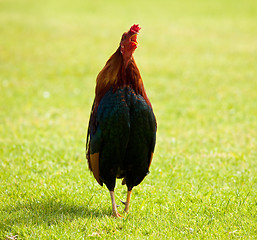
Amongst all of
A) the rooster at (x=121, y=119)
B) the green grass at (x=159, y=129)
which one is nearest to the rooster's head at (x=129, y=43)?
the rooster at (x=121, y=119)

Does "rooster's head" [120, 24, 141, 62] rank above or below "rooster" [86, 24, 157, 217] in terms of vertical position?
above

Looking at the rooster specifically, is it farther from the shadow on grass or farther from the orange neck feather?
the shadow on grass

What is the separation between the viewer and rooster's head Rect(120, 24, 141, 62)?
3.95 meters

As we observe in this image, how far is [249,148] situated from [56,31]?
13853mm

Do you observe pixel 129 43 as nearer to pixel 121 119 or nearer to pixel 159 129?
pixel 121 119

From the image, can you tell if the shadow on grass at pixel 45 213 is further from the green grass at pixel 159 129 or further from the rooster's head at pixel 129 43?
the rooster's head at pixel 129 43

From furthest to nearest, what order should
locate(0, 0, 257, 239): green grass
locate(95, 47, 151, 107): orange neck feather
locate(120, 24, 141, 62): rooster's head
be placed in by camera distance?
locate(0, 0, 257, 239): green grass → locate(95, 47, 151, 107): orange neck feather → locate(120, 24, 141, 62): rooster's head

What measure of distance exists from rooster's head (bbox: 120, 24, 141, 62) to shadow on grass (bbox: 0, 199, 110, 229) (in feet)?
5.57

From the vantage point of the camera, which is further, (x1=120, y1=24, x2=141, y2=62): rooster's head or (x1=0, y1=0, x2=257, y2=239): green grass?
(x1=0, y1=0, x2=257, y2=239): green grass

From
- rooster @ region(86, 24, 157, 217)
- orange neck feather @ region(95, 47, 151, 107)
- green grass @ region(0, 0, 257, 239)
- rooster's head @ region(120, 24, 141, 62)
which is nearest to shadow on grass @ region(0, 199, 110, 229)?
green grass @ region(0, 0, 257, 239)

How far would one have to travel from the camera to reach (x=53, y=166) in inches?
238

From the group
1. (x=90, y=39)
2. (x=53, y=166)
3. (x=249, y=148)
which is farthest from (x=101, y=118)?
(x=90, y=39)

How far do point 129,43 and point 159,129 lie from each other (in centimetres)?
459

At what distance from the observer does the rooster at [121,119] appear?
4.00 meters
